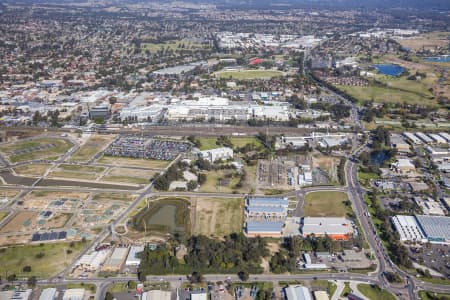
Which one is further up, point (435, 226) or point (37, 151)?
point (435, 226)

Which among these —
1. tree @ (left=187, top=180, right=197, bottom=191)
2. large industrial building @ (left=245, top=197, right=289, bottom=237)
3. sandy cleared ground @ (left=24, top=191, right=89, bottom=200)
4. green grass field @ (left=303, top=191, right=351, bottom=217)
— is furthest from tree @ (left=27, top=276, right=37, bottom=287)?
green grass field @ (left=303, top=191, right=351, bottom=217)

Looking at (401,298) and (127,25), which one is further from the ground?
(127,25)

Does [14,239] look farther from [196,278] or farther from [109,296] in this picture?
[196,278]

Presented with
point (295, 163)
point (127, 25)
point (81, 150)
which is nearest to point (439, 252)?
point (295, 163)

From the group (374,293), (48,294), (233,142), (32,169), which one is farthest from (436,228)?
(32,169)

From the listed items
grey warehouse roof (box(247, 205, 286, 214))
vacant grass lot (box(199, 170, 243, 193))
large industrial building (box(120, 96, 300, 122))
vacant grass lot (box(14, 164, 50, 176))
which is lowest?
vacant grass lot (box(14, 164, 50, 176))

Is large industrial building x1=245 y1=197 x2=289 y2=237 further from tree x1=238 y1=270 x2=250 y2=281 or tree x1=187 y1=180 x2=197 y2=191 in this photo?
tree x1=187 y1=180 x2=197 y2=191

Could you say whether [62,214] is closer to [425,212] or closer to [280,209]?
[280,209]
